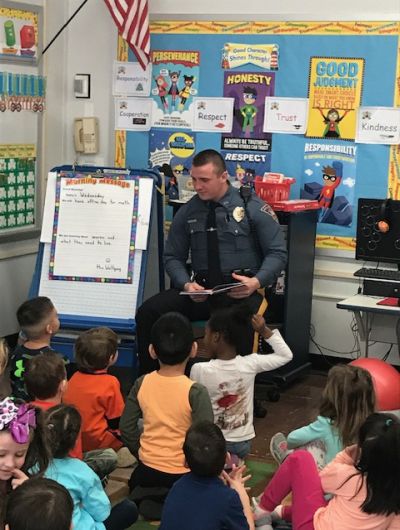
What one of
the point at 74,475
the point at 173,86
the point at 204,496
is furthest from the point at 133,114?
the point at 204,496

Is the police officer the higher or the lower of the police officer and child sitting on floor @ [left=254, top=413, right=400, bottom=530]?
the higher

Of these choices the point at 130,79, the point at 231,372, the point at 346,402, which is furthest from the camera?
the point at 130,79

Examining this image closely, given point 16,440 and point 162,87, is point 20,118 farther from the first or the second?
point 16,440

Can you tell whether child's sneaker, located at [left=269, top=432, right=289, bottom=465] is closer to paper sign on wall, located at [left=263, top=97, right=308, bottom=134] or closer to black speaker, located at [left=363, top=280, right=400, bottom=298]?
black speaker, located at [left=363, top=280, right=400, bottom=298]

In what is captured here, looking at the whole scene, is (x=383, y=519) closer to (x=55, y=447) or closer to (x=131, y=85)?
(x=55, y=447)

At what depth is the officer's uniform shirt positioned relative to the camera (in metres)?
5.09

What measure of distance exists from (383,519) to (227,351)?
1354 millimetres

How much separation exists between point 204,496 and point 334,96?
3.58 m

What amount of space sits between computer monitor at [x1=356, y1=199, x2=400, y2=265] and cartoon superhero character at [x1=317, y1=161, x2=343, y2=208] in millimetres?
473

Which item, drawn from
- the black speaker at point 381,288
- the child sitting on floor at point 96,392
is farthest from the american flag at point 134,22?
the child sitting on floor at point 96,392

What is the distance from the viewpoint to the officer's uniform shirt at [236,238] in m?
5.09

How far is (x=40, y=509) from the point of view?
2.10 m

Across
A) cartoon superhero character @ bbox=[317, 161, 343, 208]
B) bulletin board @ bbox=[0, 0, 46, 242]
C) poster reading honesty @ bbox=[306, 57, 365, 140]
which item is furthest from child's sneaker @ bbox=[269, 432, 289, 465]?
bulletin board @ bbox=[0, 0, 46, 242]

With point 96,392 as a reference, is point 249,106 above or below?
above
